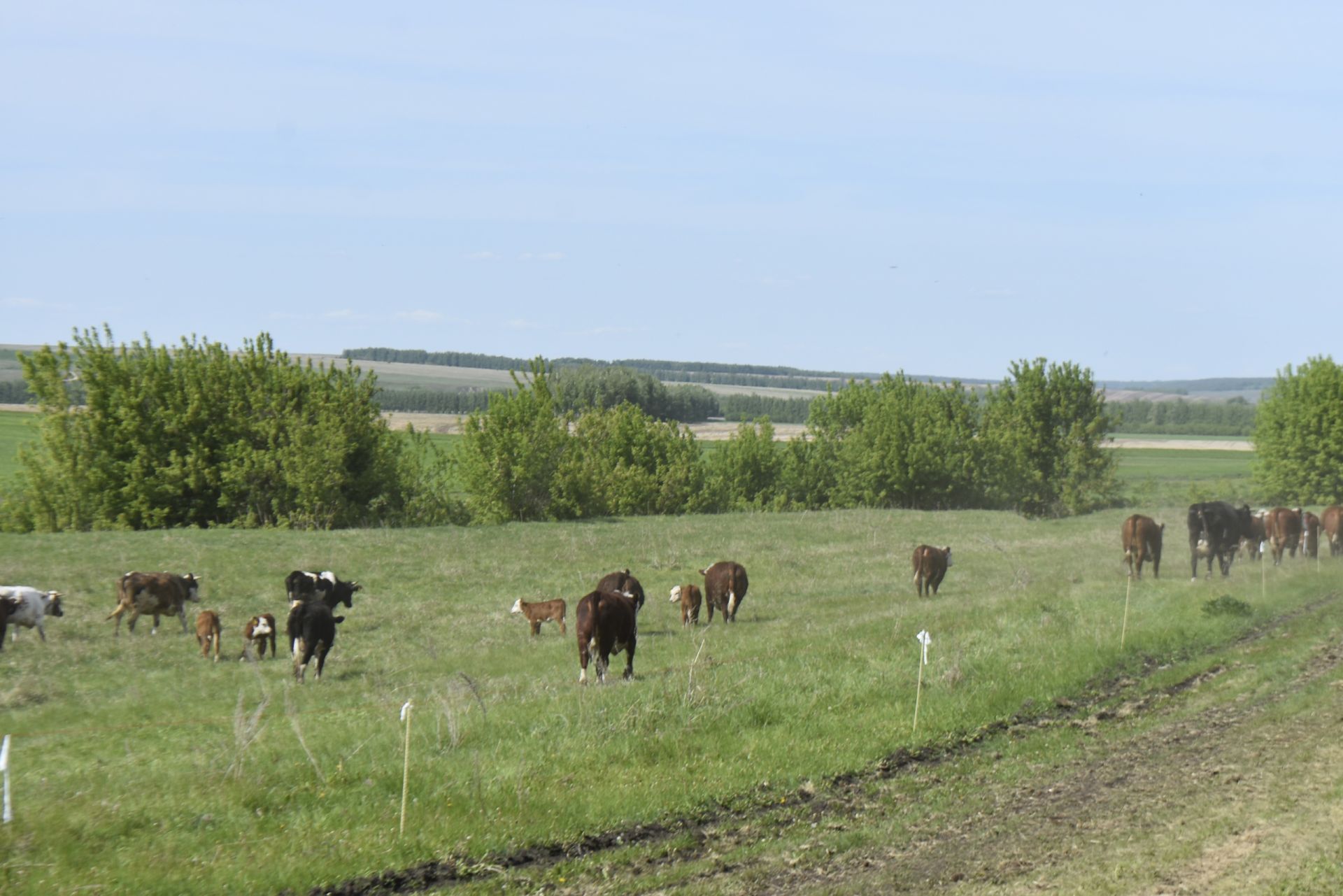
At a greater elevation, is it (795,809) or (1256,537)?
(1256,537)

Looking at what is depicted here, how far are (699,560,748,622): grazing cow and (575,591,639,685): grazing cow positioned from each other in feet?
27.4

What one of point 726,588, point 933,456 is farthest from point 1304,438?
point 726,588

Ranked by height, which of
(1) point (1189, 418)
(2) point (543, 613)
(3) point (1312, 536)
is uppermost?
(1) point (1189, 418)

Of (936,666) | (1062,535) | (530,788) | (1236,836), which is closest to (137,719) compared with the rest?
(530,788)

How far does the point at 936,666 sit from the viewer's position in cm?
1769

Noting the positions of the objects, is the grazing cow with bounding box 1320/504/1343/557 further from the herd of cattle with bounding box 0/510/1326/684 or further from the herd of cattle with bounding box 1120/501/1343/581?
the herd of cattle with bounding box 1120/501/1343/581

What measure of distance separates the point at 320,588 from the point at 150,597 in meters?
3.52

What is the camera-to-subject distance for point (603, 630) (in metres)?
18.7

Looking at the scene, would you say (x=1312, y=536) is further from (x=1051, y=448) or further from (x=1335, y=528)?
(x=1051, y=448)

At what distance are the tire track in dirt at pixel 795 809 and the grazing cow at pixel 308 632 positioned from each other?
1114cm

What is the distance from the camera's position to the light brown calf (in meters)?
22.9

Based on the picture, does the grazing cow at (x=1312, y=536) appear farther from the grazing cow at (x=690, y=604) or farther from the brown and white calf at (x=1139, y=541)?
the grazing cow at (x=690, y=604)

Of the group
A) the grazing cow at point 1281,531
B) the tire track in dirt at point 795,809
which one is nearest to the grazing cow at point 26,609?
the tire track in dirt at point 795,809

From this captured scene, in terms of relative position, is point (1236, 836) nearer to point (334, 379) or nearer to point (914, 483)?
point (334, 379)
